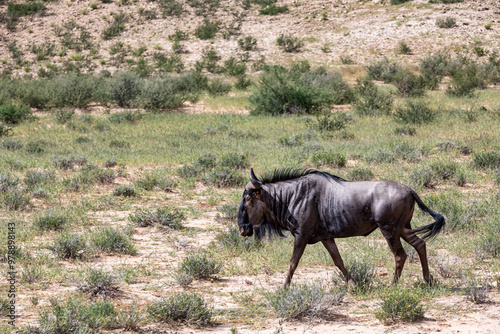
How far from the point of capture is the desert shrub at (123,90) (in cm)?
2573

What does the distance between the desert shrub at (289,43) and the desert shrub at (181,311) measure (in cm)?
3737

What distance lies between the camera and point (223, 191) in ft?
38.6

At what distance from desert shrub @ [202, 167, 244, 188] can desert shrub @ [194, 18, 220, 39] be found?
3251cm

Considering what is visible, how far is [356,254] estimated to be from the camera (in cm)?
730

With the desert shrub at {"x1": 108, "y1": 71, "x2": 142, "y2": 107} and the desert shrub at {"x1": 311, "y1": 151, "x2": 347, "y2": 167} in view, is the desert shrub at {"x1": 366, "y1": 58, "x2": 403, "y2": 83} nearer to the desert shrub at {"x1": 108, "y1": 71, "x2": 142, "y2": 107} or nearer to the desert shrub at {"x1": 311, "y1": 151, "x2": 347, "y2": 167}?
the desert shrub at {"x1": 108, "y1": 71, "x2": 142, "y2": 107}

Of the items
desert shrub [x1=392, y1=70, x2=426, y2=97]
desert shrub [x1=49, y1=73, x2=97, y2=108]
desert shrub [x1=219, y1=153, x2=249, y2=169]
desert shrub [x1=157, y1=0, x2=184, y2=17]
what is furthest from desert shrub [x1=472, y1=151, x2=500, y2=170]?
desert shrub [x1=157, y1=0, x2=184, y2=17]

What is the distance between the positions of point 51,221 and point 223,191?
394 cm

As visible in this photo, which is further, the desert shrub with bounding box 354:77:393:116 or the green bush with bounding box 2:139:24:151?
the desert shrub with bounding box 354:77:393:116

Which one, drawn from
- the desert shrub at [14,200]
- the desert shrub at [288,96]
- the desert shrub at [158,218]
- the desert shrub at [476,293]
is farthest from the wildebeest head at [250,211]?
the desert shrub at [288,96]

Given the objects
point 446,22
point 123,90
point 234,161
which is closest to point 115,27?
point 123,90

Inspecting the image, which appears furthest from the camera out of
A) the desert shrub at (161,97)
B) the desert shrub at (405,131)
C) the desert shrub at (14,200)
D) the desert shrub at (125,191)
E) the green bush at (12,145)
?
the desert shrub at (161,97)

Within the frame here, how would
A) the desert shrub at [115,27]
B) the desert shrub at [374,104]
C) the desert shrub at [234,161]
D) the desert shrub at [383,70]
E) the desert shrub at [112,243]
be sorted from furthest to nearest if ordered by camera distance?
the desert shrub at [115,27], the desert shrub at [383,70], the desert shrub at [374,104], the desert shrub at [234,161], the desert shrub at [112,243]

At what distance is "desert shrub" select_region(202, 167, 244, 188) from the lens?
39.6ft

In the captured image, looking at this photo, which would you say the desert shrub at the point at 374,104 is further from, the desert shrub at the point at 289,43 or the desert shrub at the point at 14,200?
the desert shrub at the point at 289,43
